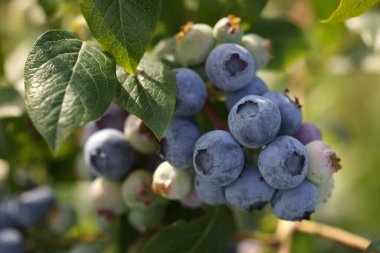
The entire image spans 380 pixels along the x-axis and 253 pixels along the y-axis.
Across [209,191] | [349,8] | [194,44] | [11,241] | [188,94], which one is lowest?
[11,241]

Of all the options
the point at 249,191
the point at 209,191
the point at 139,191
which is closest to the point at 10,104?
the point at 139,191

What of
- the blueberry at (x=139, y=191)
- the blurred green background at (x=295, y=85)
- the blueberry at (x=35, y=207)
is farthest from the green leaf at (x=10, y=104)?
the blueberry at (x=139, y=191)

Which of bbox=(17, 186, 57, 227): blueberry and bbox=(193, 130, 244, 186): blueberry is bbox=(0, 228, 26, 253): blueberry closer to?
bbox=(17, 186, 57, 227): blueberry

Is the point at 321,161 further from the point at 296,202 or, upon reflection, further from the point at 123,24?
the point at 123,24

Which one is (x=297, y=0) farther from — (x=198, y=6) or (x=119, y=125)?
(x=119, y=125)

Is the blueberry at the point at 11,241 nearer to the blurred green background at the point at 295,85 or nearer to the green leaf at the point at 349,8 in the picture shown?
the blurred green background at the point at 295,85

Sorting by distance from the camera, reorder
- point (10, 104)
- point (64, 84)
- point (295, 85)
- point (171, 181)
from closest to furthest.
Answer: point (64, 84), point (171, 181), point (10, 104), point (295, 85)
